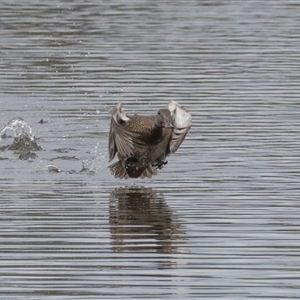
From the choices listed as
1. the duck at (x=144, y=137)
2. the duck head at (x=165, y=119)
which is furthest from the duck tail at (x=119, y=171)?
the duck head at (x=165, y=119)

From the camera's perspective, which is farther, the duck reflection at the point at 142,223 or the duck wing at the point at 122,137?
the duck wing at the point at 122,137

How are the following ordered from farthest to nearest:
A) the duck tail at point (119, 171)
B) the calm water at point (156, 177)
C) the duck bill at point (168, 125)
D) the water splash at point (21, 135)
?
the water splash at point (21, 135), the duck tail at point (119, 171), the duck bill at point (168, 125), the calm water at point (156, 177)

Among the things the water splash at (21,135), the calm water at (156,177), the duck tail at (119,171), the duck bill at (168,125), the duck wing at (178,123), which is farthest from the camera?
the water splash at (21,135)

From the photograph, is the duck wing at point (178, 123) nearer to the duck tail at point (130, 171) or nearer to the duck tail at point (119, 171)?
the duck tail at point (130, 171)

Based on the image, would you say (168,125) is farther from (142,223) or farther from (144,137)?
(142,223)

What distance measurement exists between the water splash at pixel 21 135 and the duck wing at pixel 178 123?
7.72ft

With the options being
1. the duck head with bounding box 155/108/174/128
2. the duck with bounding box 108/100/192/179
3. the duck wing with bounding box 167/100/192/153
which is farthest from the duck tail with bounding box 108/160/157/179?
the duck head with bounding box 155/108/174/128

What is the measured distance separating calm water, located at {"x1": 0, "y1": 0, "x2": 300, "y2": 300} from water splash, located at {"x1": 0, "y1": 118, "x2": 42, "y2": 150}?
99 millimetres

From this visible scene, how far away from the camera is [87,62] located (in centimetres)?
1991

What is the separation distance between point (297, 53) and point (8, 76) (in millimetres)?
5125

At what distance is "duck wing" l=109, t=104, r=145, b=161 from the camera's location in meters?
11.1

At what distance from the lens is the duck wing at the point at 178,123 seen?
1107 centimetres

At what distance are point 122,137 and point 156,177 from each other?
0.74 metres

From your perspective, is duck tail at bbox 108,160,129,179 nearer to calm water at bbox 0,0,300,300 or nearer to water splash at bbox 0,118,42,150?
calm water at bbox 0,0,300,300
